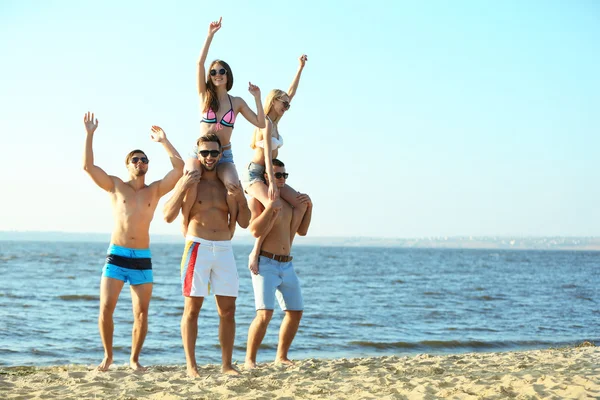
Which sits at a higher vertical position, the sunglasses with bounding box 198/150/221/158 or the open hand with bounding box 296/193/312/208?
the sunglasses with bounding box 198/150/221/158

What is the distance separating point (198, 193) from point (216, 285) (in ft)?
3.05

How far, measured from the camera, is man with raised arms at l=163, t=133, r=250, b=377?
6777mm

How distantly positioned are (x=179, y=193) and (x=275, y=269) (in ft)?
5.19

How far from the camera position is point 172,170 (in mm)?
7336

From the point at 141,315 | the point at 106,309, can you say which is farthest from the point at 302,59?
the point at 106,309

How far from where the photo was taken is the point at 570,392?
615cm

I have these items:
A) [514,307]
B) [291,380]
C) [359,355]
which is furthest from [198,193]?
[514,307]

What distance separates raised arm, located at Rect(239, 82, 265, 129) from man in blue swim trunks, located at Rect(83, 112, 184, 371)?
0.84 metres

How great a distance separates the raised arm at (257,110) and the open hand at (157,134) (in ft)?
2.85

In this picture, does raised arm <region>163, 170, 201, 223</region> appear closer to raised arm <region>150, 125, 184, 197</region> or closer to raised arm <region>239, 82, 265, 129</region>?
raised arm <region>150, 125, 184, 197</region>

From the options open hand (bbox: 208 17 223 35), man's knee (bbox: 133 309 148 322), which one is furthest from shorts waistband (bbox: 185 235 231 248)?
open hand (bbox: 208 17 223 35)

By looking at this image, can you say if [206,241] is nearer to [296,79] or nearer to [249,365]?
[249,365]

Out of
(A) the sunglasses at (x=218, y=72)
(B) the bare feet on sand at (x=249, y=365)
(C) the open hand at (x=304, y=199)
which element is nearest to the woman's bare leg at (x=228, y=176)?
(A) the sunglasses at (x=218, y=72)

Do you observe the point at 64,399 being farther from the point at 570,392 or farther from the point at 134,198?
the point at 570,392
